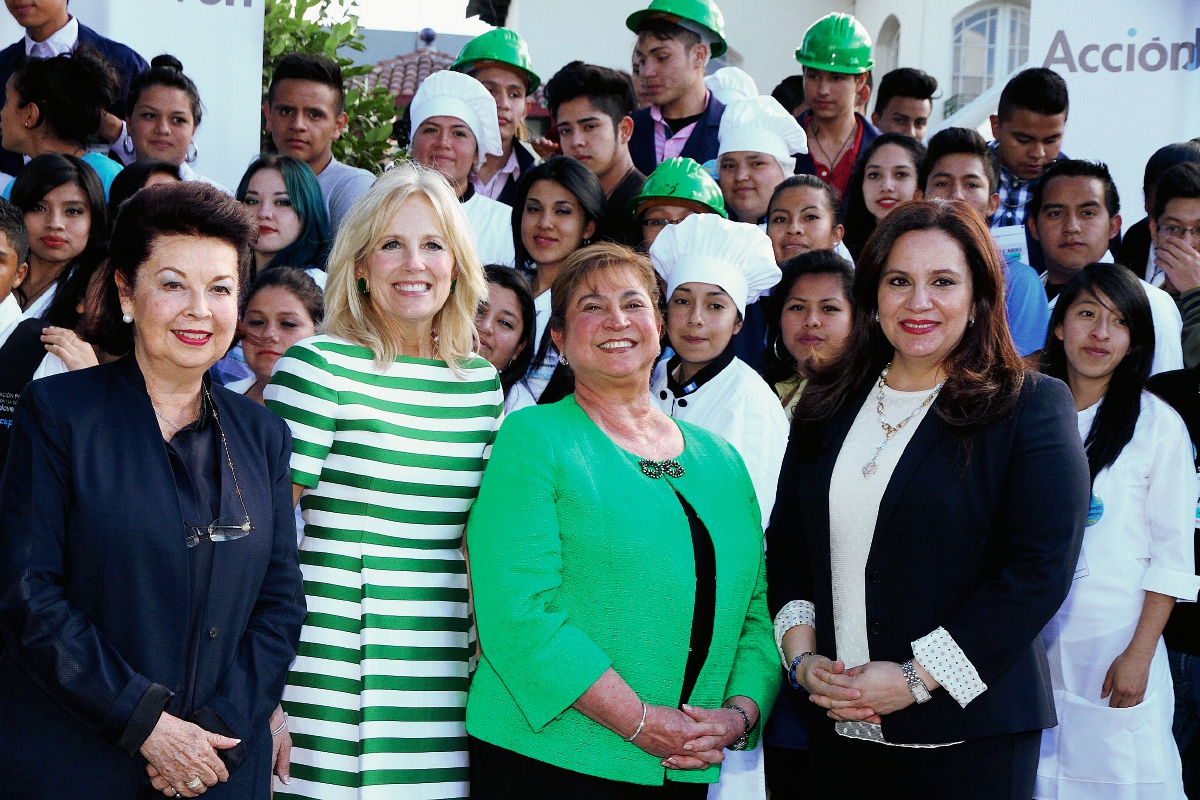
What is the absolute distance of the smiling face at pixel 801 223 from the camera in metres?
5.45

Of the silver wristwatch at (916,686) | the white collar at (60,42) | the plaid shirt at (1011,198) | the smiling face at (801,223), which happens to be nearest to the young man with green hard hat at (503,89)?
the smiling face at (801,223)

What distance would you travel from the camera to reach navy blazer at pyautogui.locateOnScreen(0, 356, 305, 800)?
2.39 metres

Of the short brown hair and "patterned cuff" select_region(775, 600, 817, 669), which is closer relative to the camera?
"patterned cuff" select_region(775, 600, 817, 669)

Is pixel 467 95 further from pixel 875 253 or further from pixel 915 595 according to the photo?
pixel 915 595

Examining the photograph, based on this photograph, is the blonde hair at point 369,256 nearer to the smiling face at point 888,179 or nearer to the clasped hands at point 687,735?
the clasped hands at point 687,735

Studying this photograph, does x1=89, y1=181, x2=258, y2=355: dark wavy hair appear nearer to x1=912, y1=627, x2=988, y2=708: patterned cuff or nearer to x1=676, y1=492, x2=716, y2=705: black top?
x1=676, y1=492, x2=716, y2=705: black top

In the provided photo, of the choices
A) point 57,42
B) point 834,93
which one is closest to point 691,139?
point 834,93

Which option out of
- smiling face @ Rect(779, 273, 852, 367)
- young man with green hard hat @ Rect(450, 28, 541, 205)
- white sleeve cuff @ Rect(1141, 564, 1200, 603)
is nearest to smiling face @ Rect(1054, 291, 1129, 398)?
white sleeve cuff @ Rect(1141, 564, 1200, 603)

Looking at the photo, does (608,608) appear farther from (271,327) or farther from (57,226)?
(57,226)

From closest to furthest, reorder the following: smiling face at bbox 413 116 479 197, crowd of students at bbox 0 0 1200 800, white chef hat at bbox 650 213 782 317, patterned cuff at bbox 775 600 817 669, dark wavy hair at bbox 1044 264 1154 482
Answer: crowd of students at bbox 0 0 1200 800, patterned cuff at bbox 775 600 817 669, dark wavy hair at bbox 1044 264 1154 482, white chef hat at bbox 650 213 782 317, smiling face at bbox 413 116 479 197

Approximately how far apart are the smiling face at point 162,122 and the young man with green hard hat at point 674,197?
7.49 ft

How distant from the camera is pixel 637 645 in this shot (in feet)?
9.20

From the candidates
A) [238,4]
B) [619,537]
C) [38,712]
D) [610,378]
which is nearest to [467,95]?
[238,4]

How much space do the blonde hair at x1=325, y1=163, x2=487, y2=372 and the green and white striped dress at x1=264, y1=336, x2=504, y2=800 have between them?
0.12 meters
